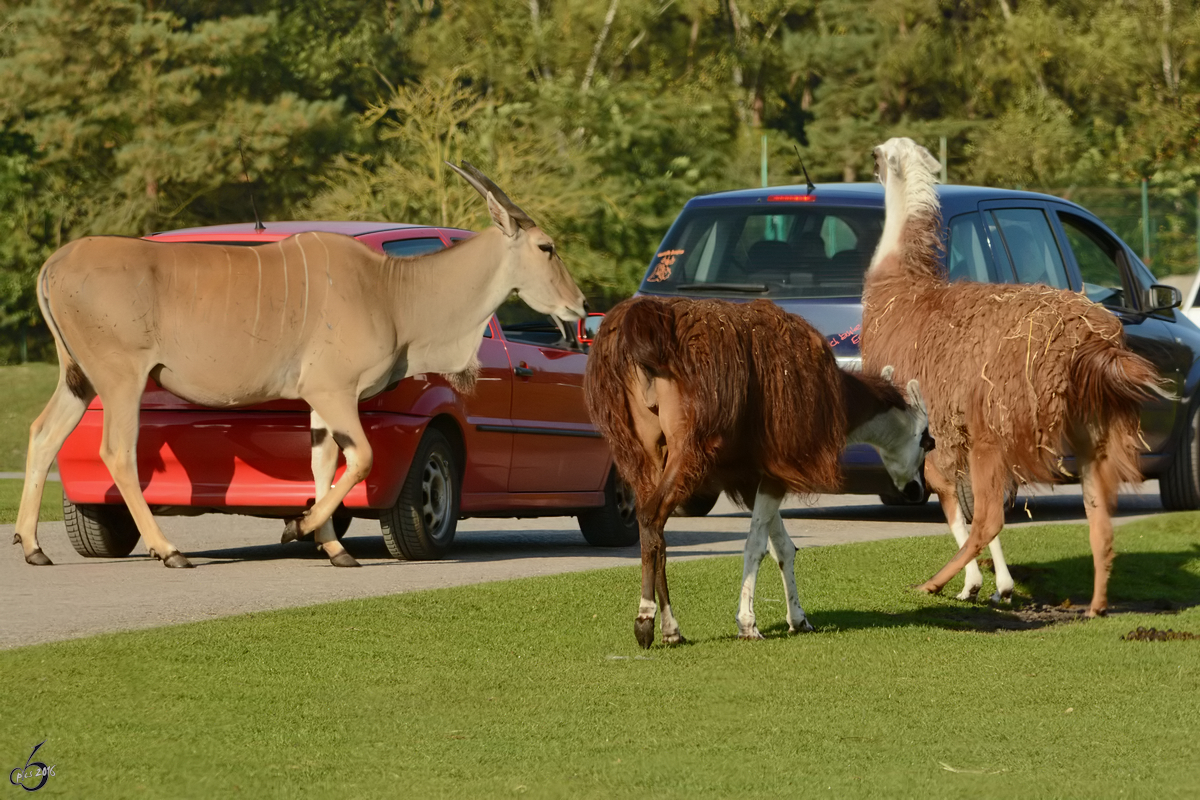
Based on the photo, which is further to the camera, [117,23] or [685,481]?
[117,23]

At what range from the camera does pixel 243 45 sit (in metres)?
48.5

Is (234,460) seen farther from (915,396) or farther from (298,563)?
(915,396)

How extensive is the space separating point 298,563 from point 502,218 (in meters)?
2.46

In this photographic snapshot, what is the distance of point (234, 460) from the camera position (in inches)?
436

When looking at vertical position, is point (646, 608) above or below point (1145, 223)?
above

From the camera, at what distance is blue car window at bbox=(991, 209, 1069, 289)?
13.6 m

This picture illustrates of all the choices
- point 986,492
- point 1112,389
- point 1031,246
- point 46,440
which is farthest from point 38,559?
point 1031,246

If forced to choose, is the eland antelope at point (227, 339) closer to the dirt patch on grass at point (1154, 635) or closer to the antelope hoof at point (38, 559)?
the antelope hoof at point (38, 559)

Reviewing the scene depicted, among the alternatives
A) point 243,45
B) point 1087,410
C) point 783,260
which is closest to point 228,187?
point 243,45

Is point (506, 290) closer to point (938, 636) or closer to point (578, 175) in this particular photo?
point (938, 636)

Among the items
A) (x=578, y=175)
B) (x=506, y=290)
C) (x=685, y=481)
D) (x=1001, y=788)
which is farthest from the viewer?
(x=578, y=175)

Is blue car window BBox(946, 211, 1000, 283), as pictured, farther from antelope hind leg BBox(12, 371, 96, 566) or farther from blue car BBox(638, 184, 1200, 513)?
antelope hind leg BBox(12, 371, 96, 566)

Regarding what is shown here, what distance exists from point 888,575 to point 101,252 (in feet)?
15.8

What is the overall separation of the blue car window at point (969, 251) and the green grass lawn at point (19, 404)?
459 inches
